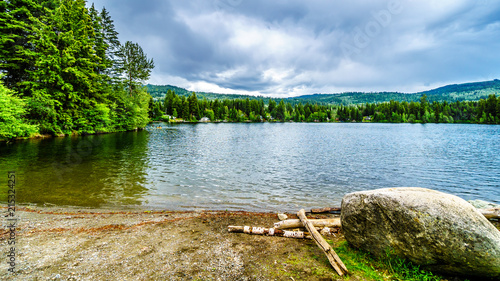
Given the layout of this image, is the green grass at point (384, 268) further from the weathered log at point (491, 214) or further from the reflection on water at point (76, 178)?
the reflection on water at point (76, 178)

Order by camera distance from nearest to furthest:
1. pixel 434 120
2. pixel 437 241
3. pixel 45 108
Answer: pixel 437 241 → pixel 45 108 → pixel 434 120

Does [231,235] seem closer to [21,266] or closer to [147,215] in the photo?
[147,215]

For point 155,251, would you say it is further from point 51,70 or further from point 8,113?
point 51,70

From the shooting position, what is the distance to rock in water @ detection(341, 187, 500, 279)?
4832mm

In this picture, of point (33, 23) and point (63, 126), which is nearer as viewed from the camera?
point (33, 23)

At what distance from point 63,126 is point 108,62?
806 inches

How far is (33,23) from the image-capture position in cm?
3741

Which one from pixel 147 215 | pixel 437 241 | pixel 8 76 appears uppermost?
pixel 8 76

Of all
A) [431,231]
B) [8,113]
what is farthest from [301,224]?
[8,113]

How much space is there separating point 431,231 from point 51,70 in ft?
177

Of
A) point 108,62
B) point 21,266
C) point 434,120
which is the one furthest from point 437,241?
point 434,120

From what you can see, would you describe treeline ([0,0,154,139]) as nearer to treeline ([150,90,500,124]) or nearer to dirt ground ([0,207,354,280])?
dirt ground ([0,207,354,280])

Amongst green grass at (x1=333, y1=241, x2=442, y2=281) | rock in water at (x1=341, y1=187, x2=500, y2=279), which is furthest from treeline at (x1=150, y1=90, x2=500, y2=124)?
rock in water at (x1=341, y1=187, x2=500, y2=279)

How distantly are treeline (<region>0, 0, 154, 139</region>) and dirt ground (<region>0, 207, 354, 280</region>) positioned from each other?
29.1m
